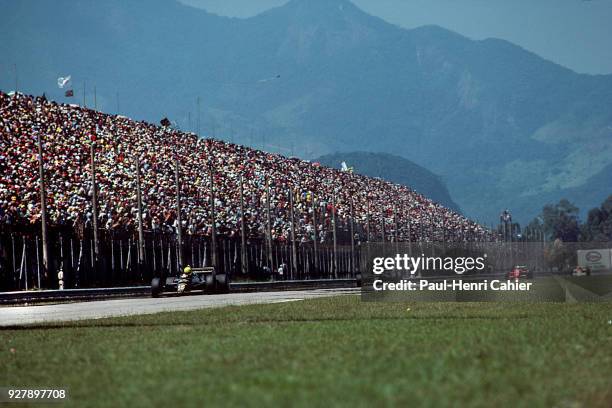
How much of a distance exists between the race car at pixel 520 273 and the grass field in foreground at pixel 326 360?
15137mm

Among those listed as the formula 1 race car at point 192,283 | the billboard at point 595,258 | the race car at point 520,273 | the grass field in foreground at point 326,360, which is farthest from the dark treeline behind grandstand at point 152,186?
the grass field in foreground at point 326,360

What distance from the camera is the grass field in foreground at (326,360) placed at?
1230cm

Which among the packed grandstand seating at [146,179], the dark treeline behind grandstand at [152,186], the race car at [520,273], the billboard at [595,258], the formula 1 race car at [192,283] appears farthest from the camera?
the packed grandstand seating at [146,179]

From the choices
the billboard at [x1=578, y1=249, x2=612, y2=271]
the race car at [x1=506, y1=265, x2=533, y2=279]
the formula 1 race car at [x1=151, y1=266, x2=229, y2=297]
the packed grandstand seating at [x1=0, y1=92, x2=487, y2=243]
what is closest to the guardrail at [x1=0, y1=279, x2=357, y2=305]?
the formula 1 race car at [x1=151, y1=266, x2=229, y2=297]

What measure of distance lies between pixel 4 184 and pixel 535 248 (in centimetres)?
3169

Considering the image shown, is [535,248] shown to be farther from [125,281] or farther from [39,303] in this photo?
[39,303]

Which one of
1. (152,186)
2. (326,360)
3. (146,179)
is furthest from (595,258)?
(326,360)

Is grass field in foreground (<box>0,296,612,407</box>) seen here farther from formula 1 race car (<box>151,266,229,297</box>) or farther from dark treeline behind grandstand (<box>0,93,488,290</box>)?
dark treeline behind grandstand (<box>0,93,488,290</box>)

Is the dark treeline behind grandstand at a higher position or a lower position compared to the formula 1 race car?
higher

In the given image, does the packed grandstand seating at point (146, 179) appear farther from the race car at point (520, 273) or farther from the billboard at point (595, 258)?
the billboard at point (595, 258)

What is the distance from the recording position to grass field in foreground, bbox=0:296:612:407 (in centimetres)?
1230

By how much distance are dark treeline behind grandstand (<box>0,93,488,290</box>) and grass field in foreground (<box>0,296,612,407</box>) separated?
32613mm

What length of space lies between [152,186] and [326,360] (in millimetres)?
71011

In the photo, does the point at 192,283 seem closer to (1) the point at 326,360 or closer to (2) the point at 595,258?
(2) the point at 595,258
